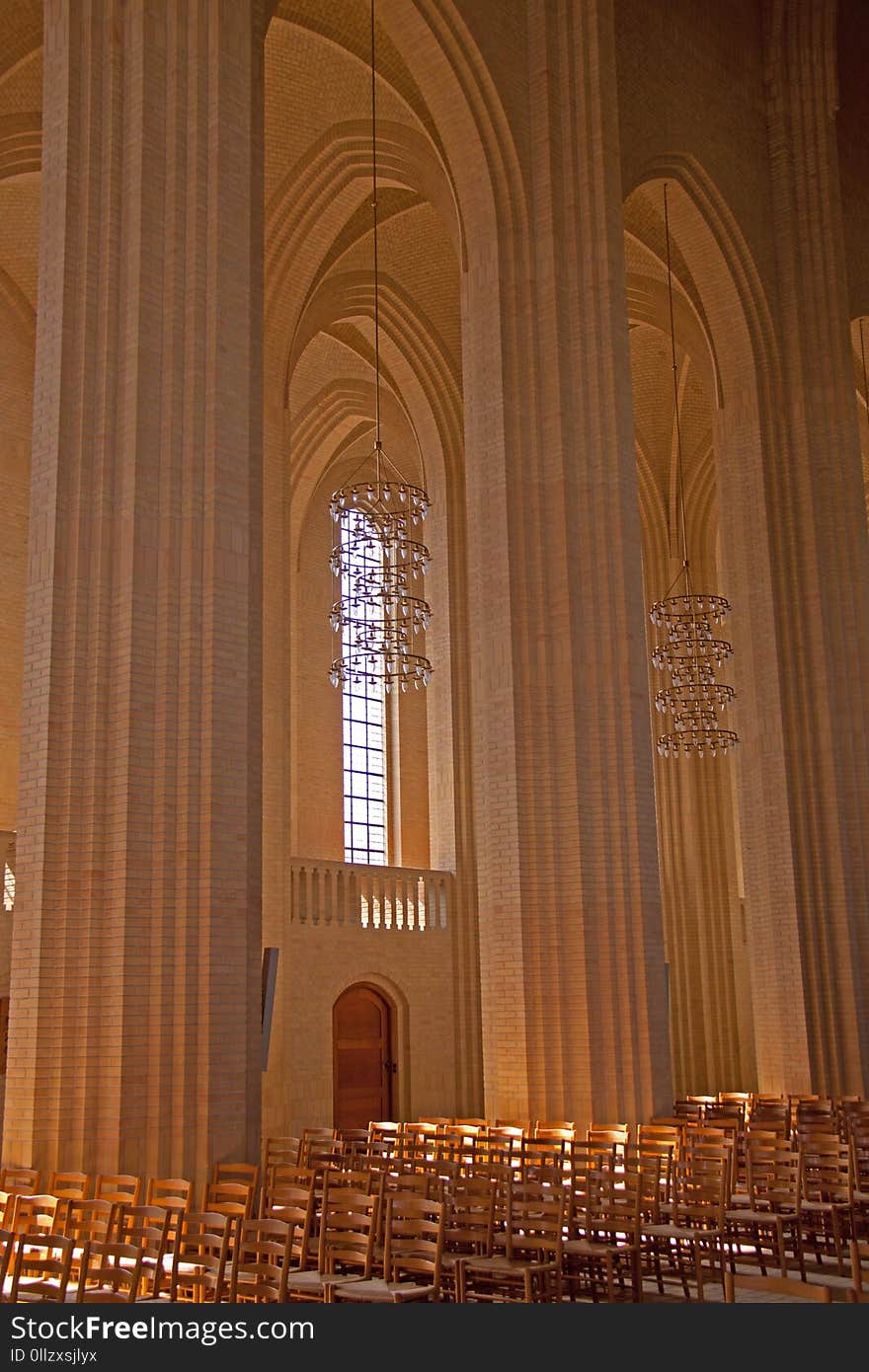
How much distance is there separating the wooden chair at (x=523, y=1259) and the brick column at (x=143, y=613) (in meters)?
2.72

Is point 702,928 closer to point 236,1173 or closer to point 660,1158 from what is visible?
point 660,1158

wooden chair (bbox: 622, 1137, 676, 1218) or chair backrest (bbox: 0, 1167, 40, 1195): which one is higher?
chair backrest (bbox: 0, 1167, 40, 1195)

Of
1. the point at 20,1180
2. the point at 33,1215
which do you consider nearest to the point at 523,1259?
the point at 33,1215

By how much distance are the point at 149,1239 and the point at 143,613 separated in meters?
4.92

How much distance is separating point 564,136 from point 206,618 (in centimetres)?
884

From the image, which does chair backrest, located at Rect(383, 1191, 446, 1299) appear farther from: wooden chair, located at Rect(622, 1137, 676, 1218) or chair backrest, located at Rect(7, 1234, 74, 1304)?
wooden chair, located at Rect(622, 1137, 676, 1218)

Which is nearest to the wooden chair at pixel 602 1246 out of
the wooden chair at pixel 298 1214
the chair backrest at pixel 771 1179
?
the chair backrest at pixel 771 1179

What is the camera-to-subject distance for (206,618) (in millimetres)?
10758

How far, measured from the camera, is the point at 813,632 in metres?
19.5

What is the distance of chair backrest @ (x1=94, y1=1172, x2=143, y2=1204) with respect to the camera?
858 cm

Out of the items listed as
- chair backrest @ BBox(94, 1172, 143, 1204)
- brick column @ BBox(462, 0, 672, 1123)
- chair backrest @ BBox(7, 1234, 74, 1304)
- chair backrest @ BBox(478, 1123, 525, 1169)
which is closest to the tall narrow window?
brick column @ BBox(462, 0, 672, 1123)

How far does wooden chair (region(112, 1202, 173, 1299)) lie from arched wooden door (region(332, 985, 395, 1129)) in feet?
43.2

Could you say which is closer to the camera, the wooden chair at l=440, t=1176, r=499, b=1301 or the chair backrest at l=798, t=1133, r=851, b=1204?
the wooden chair at l=440, t=1176, r=499, b=1301

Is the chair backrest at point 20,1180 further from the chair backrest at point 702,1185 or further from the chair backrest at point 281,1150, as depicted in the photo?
the chair backrest at point 702,1185
